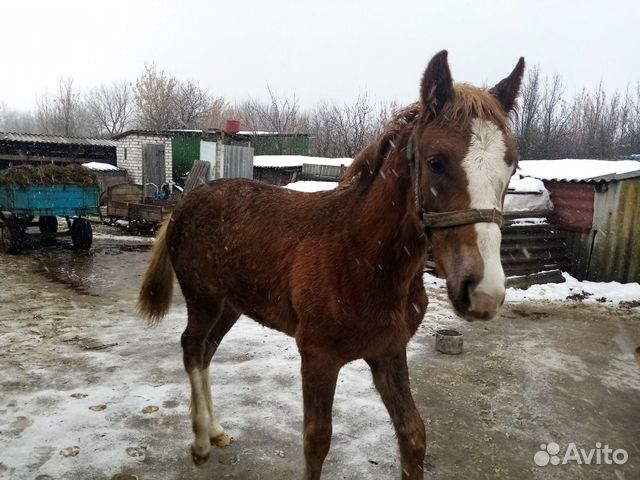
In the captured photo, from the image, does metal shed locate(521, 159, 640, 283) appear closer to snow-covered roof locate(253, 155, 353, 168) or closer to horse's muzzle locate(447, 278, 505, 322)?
horse's muzzle locate(447, 278, 505, 322)

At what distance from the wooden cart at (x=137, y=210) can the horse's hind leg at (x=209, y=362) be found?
8160 millimetres

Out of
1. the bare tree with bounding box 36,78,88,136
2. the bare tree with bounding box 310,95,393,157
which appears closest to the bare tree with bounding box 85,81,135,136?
the bare tree with bounding box 36,78,88,136

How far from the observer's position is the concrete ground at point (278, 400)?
292 centimetres

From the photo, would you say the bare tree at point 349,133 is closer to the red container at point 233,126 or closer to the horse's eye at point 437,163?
the red container at point 233,126

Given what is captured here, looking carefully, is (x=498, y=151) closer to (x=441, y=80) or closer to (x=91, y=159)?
(x=441, y=80)

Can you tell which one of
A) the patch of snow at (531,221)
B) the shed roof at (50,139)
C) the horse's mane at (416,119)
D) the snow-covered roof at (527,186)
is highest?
the shed roof at (50,139)

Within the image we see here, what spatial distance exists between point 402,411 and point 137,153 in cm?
1856

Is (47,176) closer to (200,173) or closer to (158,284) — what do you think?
(200,173)

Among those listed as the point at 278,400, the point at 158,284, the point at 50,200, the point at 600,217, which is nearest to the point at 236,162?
the point at 50,200

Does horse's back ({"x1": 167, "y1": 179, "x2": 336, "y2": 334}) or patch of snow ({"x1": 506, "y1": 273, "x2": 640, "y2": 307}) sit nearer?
horse's back ({"x1": 167, "y1": 179, "x2": 336, "y2": 334})

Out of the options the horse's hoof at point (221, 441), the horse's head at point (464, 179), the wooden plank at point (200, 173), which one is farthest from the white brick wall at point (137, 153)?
the horse's head at point (464, 179)

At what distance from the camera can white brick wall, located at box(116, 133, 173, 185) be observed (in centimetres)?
1839

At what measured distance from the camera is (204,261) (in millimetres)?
3008

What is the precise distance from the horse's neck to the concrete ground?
1535 millimetres
